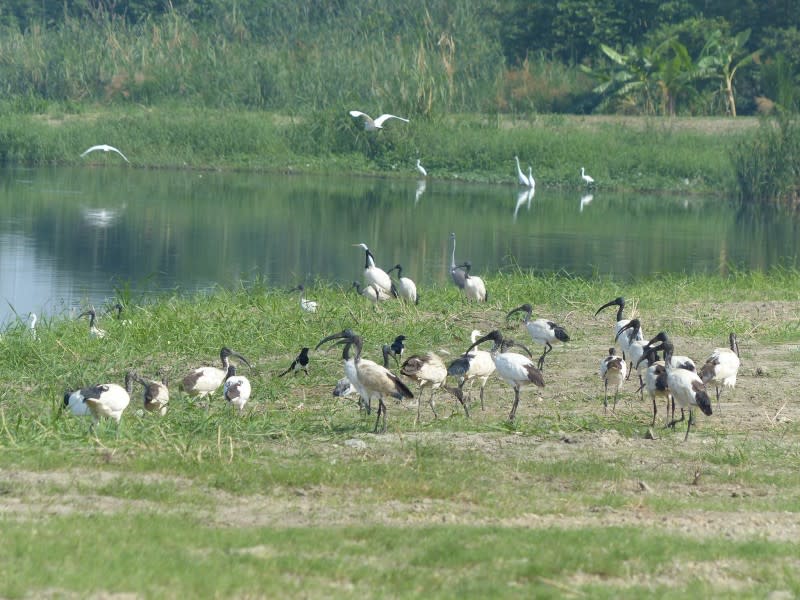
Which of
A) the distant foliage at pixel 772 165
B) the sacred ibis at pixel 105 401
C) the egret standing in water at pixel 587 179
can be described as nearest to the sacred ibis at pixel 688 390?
the sacred ibis at pixel 105 401

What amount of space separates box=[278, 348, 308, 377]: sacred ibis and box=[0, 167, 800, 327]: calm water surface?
623 cm

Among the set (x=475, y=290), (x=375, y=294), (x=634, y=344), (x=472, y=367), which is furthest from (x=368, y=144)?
(x=472, y=367)

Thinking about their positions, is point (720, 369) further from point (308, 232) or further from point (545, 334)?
point (308, 232)

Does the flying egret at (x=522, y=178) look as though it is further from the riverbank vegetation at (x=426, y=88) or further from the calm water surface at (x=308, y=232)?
the riverbank vegetation at (x=426, y=88)

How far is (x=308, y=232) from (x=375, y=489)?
22.6m

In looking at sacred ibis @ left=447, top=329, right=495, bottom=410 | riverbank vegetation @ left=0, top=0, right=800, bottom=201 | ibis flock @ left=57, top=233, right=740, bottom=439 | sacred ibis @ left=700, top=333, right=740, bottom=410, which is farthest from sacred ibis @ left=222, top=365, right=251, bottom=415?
riverbank vegetation @ left=0, top=0, right=800, bottom=201

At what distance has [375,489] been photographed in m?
8.67

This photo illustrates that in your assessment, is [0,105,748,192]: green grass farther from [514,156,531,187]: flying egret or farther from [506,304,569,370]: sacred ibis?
[506,304,569,370]: sacred ibis

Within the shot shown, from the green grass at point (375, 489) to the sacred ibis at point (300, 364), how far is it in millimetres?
170

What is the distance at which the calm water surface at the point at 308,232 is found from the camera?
24328 mm

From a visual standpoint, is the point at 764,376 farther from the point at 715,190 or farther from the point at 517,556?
the point at 715,190

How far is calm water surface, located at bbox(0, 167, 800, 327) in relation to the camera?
24328 mm

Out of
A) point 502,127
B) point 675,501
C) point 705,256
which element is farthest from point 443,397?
point 502,127

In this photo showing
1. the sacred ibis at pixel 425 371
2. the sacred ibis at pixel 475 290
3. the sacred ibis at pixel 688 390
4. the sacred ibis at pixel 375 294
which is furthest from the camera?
the sacred ibis at pixel 375 294
